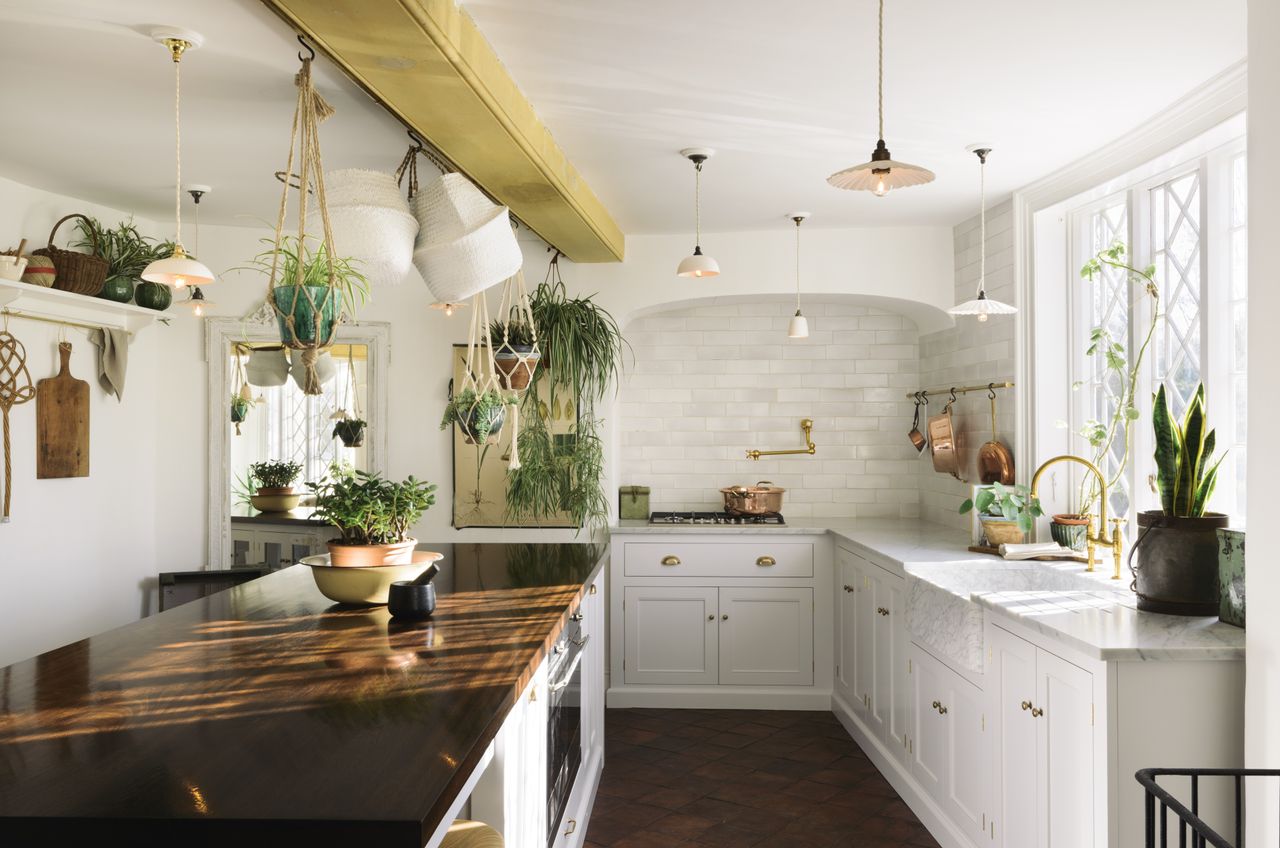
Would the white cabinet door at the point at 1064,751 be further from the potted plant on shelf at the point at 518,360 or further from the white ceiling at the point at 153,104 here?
the white ceiling at the point at 153,104

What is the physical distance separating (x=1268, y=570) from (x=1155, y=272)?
5.59ft

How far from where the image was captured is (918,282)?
5.05m

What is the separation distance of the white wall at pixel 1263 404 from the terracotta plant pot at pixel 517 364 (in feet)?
7.82

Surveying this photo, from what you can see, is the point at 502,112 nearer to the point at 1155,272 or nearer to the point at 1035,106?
the point at 1035,106

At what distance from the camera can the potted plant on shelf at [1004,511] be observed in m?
3.97

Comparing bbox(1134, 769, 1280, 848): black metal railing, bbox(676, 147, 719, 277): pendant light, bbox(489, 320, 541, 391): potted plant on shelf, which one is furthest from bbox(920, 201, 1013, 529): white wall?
bbox(1134, 769, 1280, 848): black metal railing

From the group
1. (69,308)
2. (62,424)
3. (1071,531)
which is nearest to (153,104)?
(69,308)

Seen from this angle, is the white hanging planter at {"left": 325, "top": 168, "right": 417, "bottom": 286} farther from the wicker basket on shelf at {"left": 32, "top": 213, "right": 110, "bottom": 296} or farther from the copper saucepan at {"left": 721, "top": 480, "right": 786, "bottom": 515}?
the copper saucepan at {"left": 721, "top": 480, "right": 786, "bottom": 515}

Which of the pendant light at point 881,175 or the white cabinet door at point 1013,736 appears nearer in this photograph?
the pendant light at point 881,175

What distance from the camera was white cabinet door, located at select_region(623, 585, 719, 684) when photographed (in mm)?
5082

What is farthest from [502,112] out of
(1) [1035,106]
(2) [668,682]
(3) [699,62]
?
(2) [668,682]

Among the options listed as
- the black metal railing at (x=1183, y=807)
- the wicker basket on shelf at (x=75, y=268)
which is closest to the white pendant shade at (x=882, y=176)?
the black metal railing at (x=1183, y=807)

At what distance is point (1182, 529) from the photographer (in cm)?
268

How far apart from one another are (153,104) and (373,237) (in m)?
1.41
